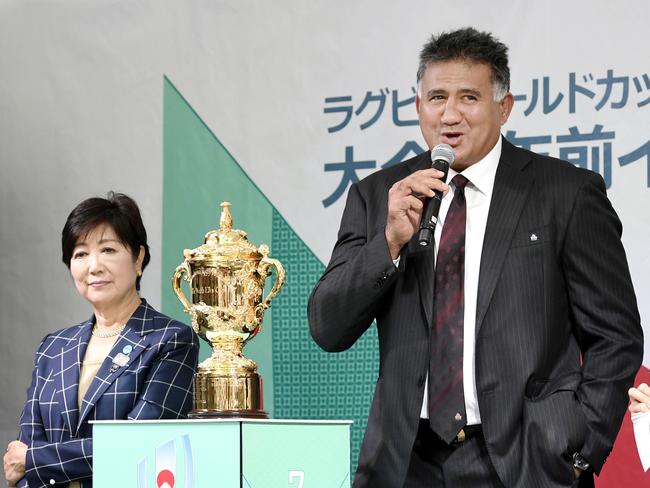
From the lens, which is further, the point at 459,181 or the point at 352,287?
the point at 459,181

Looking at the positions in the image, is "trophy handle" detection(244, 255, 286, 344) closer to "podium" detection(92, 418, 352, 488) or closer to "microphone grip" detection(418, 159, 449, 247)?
"podium" detection(92, 418, 352, 488)

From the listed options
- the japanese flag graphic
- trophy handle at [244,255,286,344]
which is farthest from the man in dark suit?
trophy handle at [244,255,286,344]

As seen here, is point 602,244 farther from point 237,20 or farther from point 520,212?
point 237,20

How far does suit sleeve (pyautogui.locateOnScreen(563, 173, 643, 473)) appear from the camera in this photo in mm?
2257

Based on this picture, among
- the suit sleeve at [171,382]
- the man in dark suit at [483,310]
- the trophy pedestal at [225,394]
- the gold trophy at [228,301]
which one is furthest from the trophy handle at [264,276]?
the man in dark suit at [483,310]

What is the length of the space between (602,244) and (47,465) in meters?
1.60

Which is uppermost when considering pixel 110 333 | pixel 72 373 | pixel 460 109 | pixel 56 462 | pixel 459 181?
pixel 460 109

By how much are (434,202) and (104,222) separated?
150 centimetres

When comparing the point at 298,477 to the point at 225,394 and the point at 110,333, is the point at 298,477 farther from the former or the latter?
the point at 110,333

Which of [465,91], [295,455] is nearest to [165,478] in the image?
[295,455]

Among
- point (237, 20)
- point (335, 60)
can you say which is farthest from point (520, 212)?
point (237, 20)

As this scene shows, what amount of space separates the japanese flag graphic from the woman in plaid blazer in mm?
544

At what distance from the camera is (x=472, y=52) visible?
239 centimetres

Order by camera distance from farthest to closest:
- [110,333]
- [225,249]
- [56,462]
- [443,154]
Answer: [110,333], [56,462], [225,249], [443,154]
